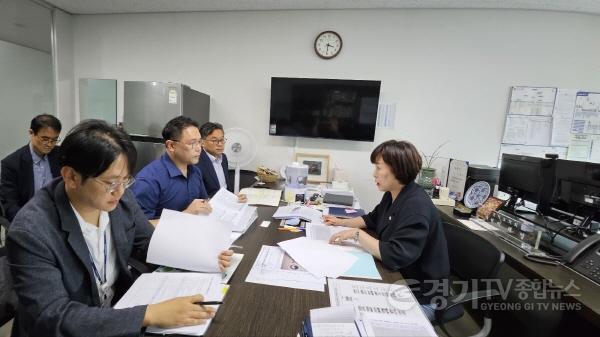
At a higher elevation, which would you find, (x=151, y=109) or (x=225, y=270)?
(x=151, y=109)

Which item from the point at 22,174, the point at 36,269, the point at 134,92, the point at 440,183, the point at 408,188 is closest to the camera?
the point at 36,269

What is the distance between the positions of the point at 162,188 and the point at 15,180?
1.43 m

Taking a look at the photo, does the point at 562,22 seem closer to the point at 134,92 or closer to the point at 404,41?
the point at 404,41

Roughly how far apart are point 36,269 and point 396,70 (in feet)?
10.3

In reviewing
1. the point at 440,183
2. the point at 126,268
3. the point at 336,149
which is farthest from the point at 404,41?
the point at 126,268

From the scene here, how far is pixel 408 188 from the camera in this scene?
4.43 feet

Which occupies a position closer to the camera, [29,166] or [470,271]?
[470,271]

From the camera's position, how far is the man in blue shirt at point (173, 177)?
1.49 meters

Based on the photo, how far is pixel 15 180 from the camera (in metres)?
2.06

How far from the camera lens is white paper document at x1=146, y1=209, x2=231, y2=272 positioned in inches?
37.3

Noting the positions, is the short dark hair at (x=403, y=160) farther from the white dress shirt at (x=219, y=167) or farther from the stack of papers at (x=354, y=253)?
the white dress shirt at (x=219, y=167)

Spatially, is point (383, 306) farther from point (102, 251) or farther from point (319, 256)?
point (102, 251)

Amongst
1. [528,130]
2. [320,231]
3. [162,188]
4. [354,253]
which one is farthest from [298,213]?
[528,130]

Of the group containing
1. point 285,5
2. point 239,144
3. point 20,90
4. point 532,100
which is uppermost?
point 285,5
